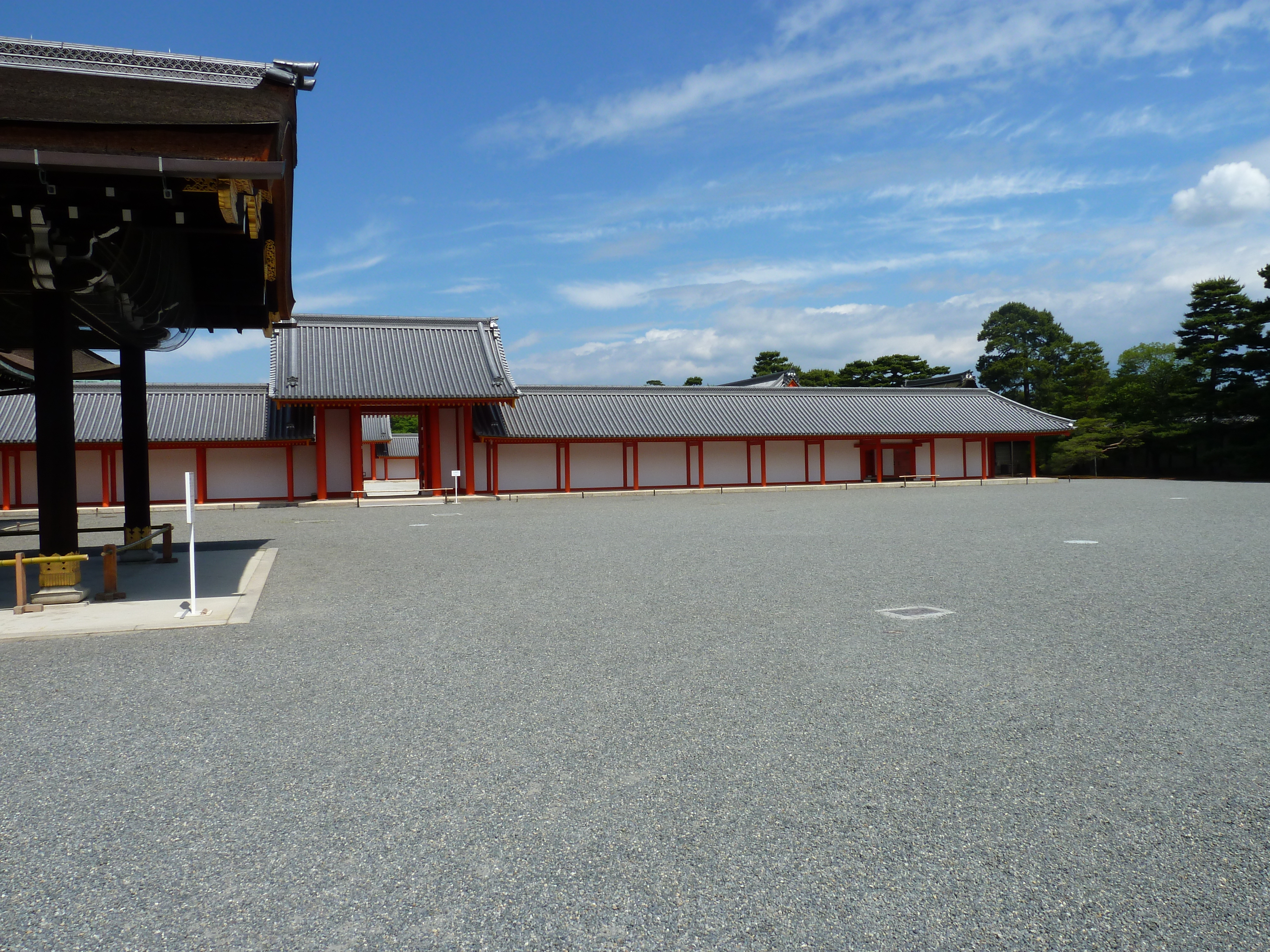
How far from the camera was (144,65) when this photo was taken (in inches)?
297

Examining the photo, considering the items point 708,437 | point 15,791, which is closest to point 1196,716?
point 15,791

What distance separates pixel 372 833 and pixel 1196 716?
3.94 metres

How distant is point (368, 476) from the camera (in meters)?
47.5

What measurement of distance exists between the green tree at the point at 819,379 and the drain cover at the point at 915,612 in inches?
1826

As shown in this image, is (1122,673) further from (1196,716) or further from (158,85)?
(158,85)

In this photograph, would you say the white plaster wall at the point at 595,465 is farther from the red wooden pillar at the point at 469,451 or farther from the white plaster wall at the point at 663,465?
the red wooden pillar at the point at 469,451

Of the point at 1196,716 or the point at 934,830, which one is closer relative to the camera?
the point at 934,830

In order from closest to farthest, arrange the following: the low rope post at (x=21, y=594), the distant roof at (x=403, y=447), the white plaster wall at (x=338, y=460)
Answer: the low rope post at (x=21, y=594), the white plaster wall at (x=338, y=460), the distant roof at (x=403, y=447)

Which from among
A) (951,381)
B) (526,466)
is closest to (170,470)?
(526,466)

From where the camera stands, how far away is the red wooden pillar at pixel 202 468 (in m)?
25.2

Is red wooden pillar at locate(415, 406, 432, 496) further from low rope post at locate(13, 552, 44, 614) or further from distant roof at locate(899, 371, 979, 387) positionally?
distant roof at locate(899, 371, 979, 387)

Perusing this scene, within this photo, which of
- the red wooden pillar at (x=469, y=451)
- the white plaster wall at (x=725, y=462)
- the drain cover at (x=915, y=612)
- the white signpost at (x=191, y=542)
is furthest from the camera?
the white plaster wall at (x=725, y=462)

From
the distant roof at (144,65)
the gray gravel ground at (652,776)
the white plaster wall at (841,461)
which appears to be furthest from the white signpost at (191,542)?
the white plaster wall at (841,461)

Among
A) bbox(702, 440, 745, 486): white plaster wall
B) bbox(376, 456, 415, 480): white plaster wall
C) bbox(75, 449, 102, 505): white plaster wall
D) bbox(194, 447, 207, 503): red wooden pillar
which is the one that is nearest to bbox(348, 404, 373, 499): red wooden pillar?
bbox(194, 447, 207, 503): red wooden pillar
